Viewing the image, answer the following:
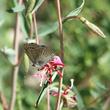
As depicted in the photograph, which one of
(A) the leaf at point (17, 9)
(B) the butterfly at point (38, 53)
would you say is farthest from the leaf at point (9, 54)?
(B) the butterfly at point (38, 53)

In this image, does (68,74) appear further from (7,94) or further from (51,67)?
(51,67)

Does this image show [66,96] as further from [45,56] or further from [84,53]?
[84,53]

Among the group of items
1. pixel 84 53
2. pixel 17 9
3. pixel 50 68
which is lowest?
pixel 84 53

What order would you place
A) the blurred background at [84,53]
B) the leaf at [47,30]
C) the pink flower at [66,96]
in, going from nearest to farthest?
the pink flower at [66,96] → the leaf at [47,30] → the blurred background at [84,53]

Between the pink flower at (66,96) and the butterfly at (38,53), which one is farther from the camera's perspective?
the pink flower at (66,96)

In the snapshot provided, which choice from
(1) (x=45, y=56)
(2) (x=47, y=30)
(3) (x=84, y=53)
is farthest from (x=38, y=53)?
(3) (x=84, y=53)

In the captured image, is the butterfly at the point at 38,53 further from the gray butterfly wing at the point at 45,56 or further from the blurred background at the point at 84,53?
the blurred background at the point at 84,53

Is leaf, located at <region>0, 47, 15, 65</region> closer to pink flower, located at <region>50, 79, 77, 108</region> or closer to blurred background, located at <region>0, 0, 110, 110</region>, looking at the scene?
pink flower, located at <region>50, 79, 77, 108</region>

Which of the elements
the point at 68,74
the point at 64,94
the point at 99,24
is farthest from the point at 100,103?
the point at 99,24
